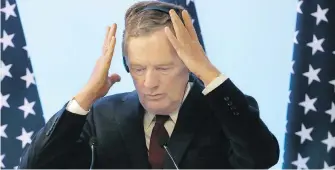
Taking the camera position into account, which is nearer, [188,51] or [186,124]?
[188,51]

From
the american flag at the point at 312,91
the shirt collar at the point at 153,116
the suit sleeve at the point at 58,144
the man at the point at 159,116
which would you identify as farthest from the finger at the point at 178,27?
the american flag at the point at 312,91

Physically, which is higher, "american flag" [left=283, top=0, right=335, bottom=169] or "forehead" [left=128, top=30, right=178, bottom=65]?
"forehead" [left=128, top=30, right=178, bottom=65]

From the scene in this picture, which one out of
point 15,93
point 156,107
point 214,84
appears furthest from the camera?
point 15,93

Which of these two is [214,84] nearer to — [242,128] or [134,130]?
[242,128]

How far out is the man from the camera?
1.23 metres

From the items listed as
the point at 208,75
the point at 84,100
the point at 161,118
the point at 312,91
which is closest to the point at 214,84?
the point at 208,75

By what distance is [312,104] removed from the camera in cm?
194

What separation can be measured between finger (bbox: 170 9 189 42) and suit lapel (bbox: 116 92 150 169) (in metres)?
0.29

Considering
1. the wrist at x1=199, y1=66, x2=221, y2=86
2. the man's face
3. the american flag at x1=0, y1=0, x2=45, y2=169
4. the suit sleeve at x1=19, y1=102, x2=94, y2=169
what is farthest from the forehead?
the american flag at x1=0, y1=0, x2=45, y2=169

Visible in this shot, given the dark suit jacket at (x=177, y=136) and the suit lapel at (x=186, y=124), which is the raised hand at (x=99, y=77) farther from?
the suit lapel at (x=186, y=124)

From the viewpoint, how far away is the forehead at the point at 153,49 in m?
1.25

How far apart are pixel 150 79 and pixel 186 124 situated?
185 mm

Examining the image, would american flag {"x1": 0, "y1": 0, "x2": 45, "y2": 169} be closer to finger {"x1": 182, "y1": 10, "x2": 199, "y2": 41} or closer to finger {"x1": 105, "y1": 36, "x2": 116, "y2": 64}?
finger {"x1": 105, "y1": 36, "x2": 116, "y2": 64}

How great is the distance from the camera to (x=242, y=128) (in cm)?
123
